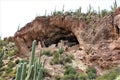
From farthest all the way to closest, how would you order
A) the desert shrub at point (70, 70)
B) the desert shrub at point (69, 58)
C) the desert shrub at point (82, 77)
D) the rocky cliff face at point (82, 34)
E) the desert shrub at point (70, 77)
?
the desert shrub at point (69, 58), the rocky cliff face at point (82, 34), the desert shrub at point (70, 70), the desert shrub at point (70, 77), the desert shrub at point (82, 77)

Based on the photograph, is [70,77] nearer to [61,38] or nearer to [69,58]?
[69,58]

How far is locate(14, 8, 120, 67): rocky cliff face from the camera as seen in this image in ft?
82.4

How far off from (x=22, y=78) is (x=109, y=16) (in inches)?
619

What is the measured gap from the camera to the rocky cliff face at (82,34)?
2512cm

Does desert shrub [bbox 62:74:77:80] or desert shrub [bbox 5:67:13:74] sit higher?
desert shrub [bbox 5:67:13:74]

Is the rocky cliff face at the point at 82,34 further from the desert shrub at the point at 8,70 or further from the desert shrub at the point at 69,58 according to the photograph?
the desert shrub at the point at 8,70

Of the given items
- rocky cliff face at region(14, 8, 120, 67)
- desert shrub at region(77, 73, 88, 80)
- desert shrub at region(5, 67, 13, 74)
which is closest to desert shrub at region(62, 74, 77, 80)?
desert shrub at region(77, 73, 88, 80)

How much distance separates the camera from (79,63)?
26.2 meters

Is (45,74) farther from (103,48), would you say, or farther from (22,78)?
(22,78)

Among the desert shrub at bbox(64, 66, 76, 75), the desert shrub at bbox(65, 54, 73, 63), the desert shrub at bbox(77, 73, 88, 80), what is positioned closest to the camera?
the desert shrub at bbox(77, 73, 88, 80)

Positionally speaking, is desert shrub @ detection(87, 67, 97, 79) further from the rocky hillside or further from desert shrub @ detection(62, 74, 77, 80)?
desert shrub @ detection(62, 74, 77, 80)

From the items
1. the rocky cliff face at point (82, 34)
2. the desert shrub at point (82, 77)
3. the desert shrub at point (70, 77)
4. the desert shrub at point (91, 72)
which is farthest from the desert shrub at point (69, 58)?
the desert shrub at point (82, 77)

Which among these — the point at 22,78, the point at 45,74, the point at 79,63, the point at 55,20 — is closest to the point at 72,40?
the point at 55,20

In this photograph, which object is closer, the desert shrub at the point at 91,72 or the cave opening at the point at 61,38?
the desert shrub at the point at 91,72
